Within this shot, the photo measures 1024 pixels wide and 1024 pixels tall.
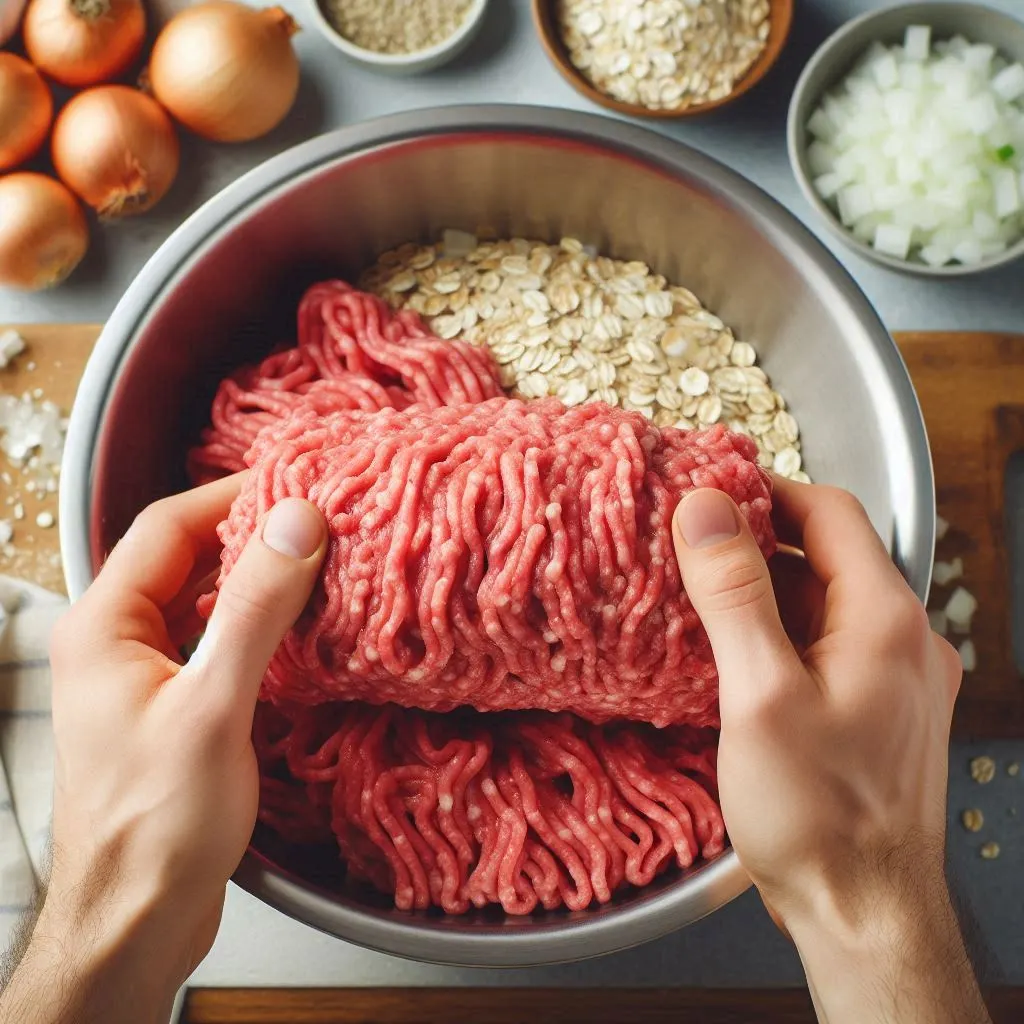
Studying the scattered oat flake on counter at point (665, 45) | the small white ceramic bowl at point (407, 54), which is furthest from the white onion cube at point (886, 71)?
the small white ceramic bowl at point (407, 54)

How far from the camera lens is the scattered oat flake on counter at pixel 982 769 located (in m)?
1.74

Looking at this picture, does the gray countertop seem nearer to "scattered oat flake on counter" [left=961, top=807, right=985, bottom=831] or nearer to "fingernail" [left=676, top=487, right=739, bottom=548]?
"scattered oat flake on counter" [left=961, top=807, right=985, bottom=831]

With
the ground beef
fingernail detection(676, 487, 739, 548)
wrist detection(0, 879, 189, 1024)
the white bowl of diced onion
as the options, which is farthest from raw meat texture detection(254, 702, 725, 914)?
the white bowl of diced onion

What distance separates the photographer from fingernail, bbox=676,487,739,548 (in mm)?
1123

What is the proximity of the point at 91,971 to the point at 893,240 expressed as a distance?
5.35 feet

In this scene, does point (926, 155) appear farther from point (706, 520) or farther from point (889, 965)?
point (889, 965)

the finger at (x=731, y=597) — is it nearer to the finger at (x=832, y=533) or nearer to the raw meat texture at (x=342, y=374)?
the finger at (x=832, y=533)

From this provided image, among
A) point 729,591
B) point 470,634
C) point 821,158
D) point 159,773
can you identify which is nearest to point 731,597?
point 729,591

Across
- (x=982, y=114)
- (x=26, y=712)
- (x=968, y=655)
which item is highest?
(x=982, y=114)

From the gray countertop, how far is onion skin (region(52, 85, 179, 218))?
12 centimetres

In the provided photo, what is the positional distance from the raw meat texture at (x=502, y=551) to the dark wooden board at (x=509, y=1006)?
2.21 feet

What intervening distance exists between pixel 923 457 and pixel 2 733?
4.98ft

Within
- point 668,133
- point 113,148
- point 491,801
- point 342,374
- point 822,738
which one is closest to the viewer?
point 822,738

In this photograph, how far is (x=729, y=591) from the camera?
110 centimetres
